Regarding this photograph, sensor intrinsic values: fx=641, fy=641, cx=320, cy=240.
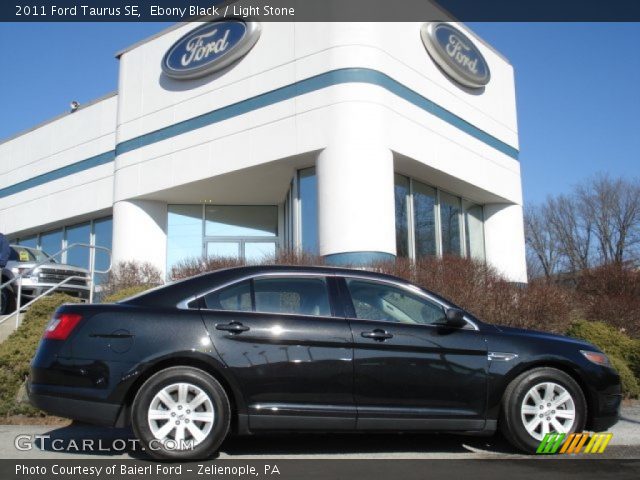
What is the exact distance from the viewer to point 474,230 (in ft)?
66.8

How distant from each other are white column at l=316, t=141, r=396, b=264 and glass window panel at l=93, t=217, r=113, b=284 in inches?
362

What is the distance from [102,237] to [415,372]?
18.1m

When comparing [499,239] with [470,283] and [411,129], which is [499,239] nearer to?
[411,129]

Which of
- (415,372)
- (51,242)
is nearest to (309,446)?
(415,372)

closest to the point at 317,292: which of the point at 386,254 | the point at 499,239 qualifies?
the point at 386,254

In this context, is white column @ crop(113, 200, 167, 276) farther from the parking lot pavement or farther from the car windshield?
the parking lot pavement

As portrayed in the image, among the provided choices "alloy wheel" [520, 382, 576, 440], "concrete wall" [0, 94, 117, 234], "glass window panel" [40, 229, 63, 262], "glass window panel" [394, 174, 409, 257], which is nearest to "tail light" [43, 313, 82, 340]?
"alloy wheel" [520, 382, 576, 440]

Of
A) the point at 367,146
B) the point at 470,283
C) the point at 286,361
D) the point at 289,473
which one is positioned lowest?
the point at 289,473

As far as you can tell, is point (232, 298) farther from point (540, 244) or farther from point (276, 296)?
point (540, 244)

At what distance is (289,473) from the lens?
4.45 meters

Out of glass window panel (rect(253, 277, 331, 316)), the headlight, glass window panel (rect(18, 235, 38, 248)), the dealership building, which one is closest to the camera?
glass window panel (rect(253, 277, 331, 316))

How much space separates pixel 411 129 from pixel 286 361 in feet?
39.8

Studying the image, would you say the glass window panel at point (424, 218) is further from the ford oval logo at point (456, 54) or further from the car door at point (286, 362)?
the car door at point (286, 362)

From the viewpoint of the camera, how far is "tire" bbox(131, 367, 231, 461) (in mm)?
4625
